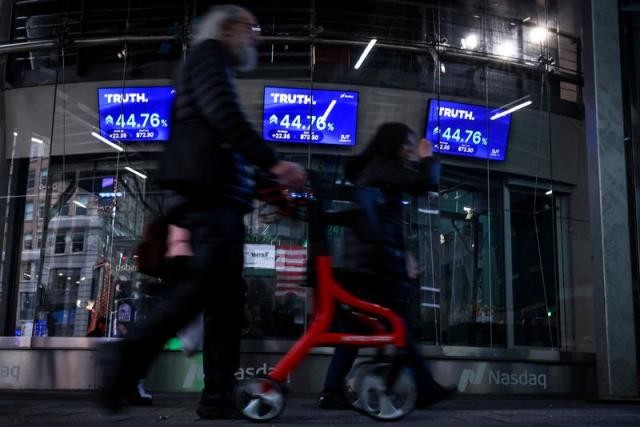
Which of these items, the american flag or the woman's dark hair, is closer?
the woman's dark hair

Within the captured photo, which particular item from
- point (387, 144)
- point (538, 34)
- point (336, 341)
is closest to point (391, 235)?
point (387, 144)

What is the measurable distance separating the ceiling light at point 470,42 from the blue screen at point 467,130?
0.94 meters

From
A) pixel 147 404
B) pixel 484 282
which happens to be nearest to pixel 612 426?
pixel 147 404

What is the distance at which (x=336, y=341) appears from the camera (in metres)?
3.12

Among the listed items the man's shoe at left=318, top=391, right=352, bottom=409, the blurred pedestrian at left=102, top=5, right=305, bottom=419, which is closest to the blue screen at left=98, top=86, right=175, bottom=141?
the man's shoe at left=318, top=391, right=352, bottom=409

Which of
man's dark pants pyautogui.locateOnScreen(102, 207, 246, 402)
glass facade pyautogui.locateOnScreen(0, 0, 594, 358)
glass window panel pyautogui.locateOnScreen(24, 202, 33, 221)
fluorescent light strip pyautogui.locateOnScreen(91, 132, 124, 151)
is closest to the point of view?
man's dark pants pyautogui.locateOnScreen(102, 207, 246, 402)

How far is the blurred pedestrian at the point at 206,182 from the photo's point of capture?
8.36 ft

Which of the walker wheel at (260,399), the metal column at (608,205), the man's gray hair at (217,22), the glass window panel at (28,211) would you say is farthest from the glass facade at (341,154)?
the man's gray hair at (217,22)

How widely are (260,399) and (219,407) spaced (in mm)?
337

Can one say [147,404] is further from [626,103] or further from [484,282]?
[484,282]

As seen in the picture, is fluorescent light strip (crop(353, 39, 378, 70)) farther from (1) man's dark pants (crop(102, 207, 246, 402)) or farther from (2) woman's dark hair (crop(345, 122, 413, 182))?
(1) man's dark pants (crop(102, 207, 246, 402))

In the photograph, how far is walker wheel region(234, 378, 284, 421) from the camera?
3127 millimetres

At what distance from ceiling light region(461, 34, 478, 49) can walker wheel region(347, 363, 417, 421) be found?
871 cm

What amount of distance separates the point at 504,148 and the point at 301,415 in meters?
8.03
